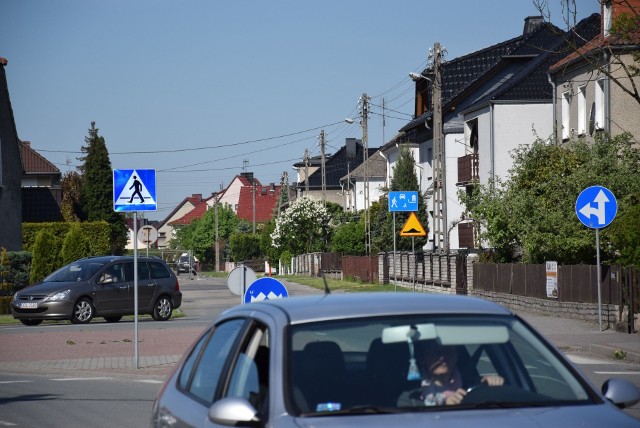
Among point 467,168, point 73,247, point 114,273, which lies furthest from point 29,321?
point 467,168

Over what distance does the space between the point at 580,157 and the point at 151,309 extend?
13322mm

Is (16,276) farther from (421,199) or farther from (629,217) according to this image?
(421,199)

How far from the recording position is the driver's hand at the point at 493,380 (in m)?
5.18

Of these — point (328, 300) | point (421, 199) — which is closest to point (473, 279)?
point (421, 199)

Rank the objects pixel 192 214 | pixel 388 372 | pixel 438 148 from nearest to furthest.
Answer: pixel 388 372, pixel 438 148, pixel 192 214

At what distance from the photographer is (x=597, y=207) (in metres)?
21.9

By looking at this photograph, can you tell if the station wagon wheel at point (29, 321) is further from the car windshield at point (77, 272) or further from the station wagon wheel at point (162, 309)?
the station wagon wheel at point (162, 309)

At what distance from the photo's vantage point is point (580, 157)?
110 feet

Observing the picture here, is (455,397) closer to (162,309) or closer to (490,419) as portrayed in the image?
(490,419)

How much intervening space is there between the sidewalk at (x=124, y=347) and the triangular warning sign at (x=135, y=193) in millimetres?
2545

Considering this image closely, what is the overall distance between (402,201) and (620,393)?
40.6m

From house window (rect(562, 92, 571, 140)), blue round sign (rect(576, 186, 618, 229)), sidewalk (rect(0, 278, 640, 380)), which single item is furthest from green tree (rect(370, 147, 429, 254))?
blue round sign (rect(576, 186, 618, 229))

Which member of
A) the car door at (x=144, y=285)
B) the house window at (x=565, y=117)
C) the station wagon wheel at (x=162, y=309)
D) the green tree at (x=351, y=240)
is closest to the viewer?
the car door at (x=144, y=285)

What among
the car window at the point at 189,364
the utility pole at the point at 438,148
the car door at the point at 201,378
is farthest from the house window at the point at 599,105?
the car door at the point at 201,378
